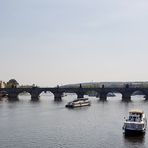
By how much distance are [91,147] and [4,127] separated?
68.0ft

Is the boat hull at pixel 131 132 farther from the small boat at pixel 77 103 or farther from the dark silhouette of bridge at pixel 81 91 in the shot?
the dark silhouette of bridge at pixel 81 91

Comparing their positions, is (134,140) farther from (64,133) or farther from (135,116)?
(64,133)

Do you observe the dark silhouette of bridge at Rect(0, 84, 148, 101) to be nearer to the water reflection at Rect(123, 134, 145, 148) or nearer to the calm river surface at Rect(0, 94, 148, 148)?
the calm river surface at Rect(0, 94, 148, 148)

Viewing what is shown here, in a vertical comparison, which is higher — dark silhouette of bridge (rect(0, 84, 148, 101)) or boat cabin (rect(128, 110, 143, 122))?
dark silhouette of bridge (rect(0, 84, 148, 101))

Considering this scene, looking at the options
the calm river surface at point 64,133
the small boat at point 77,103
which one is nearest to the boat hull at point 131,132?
the calm river surface at point 64,133

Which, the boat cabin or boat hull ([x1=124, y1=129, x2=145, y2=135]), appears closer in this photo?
boat hull ([x1=124, y1=129, x2=145, y2=135])


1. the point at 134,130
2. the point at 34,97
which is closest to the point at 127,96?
the point at 34,97

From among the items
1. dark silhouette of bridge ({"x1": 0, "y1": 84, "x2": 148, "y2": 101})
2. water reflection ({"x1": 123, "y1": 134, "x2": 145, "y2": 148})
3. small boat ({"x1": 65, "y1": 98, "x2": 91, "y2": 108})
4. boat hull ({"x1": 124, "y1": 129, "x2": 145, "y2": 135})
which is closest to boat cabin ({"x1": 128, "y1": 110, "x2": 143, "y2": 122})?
boat hull ({"x1": 124, "y1": 129, "x2": 145, "y2": 135})

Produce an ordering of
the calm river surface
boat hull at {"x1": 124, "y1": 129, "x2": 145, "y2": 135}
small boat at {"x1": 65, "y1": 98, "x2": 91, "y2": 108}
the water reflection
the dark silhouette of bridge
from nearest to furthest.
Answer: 1. the calm river surface
2. the water reflection
3. boat hull at {"x1": 124, "y1": 129, "x2": 145, "y2": 135}
4. small boat at {"x1": 65, "y1": 98, "x2": 91, "y2": 108}
5. the dark silhouette of bridge

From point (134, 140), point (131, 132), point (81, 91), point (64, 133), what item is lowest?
point (134, 140)

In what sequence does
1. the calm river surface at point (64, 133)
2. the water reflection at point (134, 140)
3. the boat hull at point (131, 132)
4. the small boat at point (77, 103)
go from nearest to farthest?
the calm river surface at point (64, 133), the water reflection at point (134, 140), the boat hull at point (131, 132), the small boat at point (77, 103)

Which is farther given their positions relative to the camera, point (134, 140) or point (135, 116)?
point (135, 116)

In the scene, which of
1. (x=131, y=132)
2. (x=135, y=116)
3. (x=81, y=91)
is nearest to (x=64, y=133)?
(x=131, y=132)

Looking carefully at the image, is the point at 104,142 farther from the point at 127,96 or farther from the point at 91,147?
the point at 127,96
